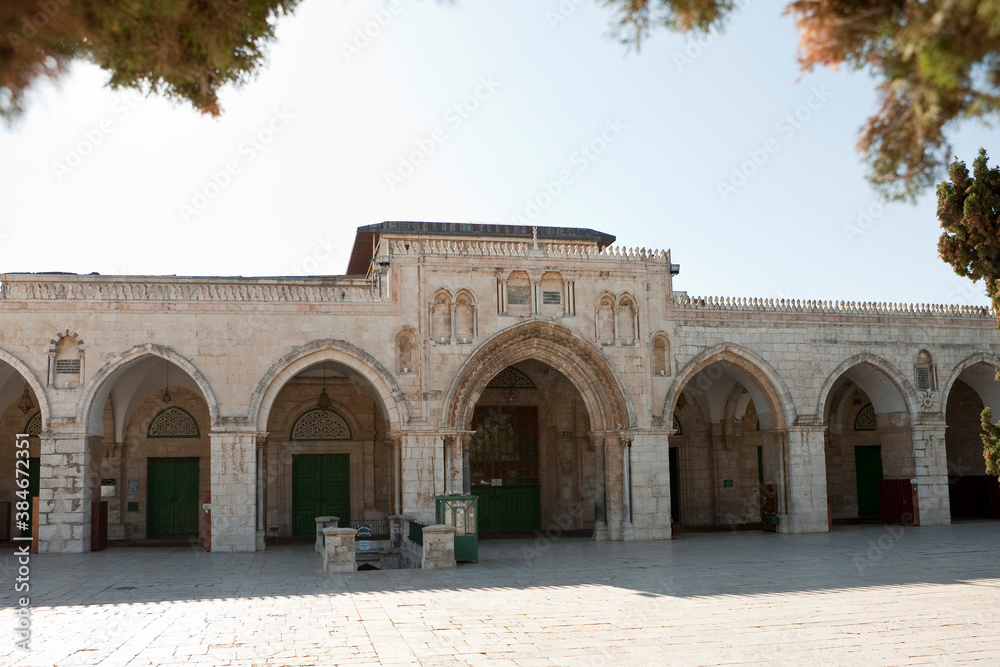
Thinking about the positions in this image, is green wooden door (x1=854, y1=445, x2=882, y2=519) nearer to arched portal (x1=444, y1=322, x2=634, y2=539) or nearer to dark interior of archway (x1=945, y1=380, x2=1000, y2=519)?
dark interior of archway (x1=945, y1=380, x2=1000, y2=519)

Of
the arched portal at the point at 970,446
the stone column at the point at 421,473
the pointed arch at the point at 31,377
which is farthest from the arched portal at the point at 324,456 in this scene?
the arched portal at the point at 970,446

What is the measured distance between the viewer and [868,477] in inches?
954

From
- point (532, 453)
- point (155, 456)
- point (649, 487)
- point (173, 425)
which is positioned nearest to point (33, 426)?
point (155, 456)

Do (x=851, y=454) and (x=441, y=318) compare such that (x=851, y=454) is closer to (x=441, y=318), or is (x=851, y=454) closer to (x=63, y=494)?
(x=441, y=318)

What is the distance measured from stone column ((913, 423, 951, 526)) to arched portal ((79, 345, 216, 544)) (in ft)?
52.0

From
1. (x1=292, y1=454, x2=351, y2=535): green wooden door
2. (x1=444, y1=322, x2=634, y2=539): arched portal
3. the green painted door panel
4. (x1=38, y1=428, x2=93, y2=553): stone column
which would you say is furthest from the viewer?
(x1=444, y1=322, x2=634, y2=539): arched portal

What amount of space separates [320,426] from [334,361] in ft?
13.1

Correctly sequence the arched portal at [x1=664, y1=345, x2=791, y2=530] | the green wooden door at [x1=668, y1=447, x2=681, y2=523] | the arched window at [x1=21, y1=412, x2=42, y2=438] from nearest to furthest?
1. the arched window at [x1=21, y1=412, x2=42, y2=438]
2. the arched portal at [x1=664, y1=345, x2=791, y2=530]
3. the green wooden door at [x1=668, y1=447, x2=681, y2=523]

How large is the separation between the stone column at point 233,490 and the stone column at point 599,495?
6841 mm

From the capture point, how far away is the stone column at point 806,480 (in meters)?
19.4

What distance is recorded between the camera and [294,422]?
21125 mm

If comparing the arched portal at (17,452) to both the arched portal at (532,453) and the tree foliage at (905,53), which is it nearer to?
the arched portal at (532,453)

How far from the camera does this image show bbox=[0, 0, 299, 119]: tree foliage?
3330mm

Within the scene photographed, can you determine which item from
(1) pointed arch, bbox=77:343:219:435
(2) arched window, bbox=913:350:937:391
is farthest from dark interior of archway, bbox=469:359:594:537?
(2) arched window, bbox=913:350:937:391
